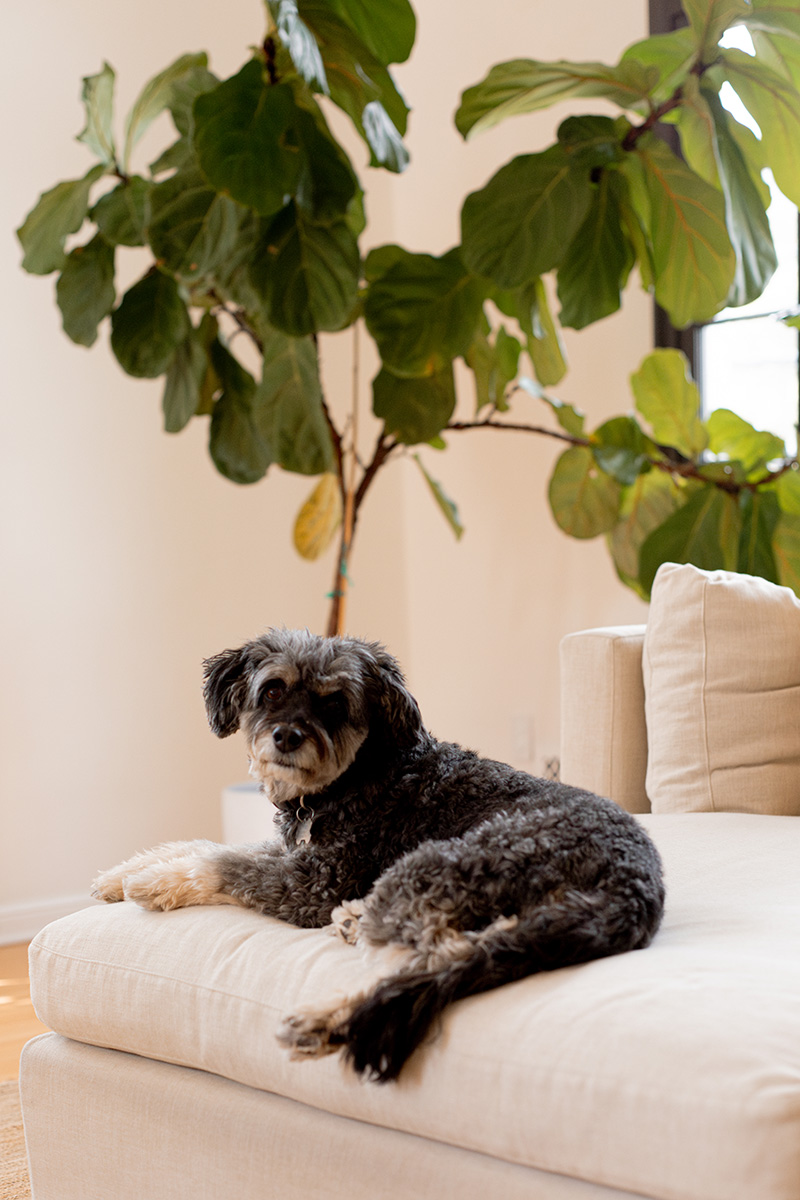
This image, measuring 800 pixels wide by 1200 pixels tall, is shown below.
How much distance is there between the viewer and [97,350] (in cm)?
366

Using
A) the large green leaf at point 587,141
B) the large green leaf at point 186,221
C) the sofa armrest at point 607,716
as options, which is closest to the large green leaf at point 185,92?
the large green leaf at point 186,221

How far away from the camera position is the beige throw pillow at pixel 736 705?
201cm

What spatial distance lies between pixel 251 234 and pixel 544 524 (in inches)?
64.4

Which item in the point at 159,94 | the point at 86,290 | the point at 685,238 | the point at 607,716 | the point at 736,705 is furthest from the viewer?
the point at 86,290

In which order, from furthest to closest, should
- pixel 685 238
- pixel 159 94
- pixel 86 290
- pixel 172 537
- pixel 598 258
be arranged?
pixel 172 537
pixel 86 290
pixel 159 94
pixel 598 258
pixel 685 238

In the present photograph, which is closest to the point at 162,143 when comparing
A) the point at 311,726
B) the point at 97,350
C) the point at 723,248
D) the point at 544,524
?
the point at 97,350

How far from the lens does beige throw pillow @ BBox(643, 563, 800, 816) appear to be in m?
2.01

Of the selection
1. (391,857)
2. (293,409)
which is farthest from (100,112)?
(391,857)

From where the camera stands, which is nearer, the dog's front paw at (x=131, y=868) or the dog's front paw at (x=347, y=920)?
the dog's front paw at (x=347, y=920)

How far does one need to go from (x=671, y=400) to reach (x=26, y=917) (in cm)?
252

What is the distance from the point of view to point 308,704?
143cm

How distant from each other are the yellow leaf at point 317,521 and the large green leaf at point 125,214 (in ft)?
2.80

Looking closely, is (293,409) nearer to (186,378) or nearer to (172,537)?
(186,378)

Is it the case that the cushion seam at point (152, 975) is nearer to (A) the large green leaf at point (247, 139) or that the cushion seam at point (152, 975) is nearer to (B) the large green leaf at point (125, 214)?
(A) the large green leaf at point (247, 139)
